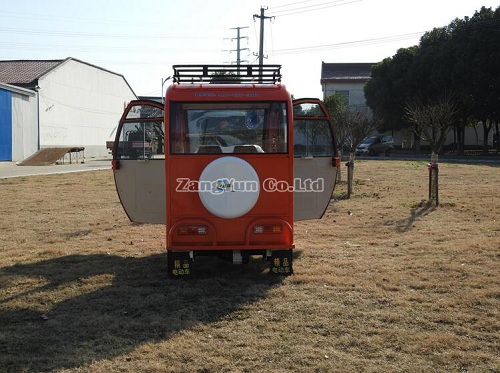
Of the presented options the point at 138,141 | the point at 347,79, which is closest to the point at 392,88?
the point at 347,79

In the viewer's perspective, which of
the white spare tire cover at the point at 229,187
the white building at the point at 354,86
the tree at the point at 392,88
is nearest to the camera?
the white spare tire cover at the point at 229,187

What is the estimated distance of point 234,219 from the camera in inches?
247

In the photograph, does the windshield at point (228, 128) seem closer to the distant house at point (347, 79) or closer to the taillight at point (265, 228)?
the taillight at point (265, 228)

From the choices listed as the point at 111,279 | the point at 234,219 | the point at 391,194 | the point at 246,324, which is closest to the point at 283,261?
the point at 234,219

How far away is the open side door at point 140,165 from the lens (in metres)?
7.30

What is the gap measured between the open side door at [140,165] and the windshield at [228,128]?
1008 mm

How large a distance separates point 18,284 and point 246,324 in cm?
288

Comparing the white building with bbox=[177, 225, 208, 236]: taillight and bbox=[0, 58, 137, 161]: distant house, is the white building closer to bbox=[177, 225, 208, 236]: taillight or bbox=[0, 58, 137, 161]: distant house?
bbox=[0, 58, 137, 161]: distant house

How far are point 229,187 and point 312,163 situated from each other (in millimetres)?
1730

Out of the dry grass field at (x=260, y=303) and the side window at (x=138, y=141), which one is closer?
the dry grass field at (x=260, y=303)

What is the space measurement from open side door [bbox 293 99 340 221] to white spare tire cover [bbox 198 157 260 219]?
1391mm

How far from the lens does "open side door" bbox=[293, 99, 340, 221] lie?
24.3 feet

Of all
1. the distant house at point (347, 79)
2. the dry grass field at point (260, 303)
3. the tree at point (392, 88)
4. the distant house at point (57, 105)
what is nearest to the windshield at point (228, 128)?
the dry grass field at point (260, 303)

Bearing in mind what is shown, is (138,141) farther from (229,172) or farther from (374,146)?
(374,146)
